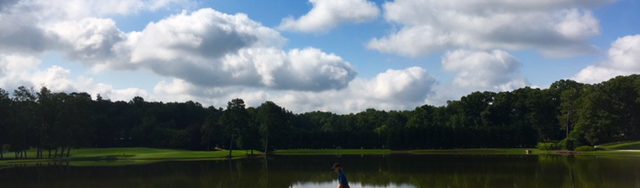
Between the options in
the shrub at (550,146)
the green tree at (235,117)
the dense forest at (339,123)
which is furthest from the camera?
the green tree at (235,117)

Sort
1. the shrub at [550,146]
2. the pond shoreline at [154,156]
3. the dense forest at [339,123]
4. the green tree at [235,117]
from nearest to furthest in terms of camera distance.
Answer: the pond shoreline at [154,156], the dense forest at [339,123], the shrub at [550,146], the green tree at [235,117]

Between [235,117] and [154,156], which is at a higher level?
[235,117]

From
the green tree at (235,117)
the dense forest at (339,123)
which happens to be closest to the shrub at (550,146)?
the dense forest at (339,123)

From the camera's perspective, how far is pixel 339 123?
16088cm

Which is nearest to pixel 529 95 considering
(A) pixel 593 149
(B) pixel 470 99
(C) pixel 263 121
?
(B) pixel 470 99

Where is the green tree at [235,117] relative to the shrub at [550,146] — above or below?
above

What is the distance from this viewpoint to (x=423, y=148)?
124 metres

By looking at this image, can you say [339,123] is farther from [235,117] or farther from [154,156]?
[154,156]

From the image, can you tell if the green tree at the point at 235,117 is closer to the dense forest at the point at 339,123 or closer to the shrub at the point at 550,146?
the dense forest at the point at 339,123

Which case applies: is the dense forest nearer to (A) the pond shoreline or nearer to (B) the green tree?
(B) the green tree

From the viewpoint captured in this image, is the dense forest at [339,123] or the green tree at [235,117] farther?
the green tree at [235,117]

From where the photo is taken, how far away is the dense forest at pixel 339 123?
94188 millimetres

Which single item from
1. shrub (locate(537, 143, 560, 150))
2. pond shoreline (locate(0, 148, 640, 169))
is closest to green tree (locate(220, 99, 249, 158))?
pond shoreline (locate(0, 148, 640, 169))

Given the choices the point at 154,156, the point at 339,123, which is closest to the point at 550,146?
the point at 154,156
